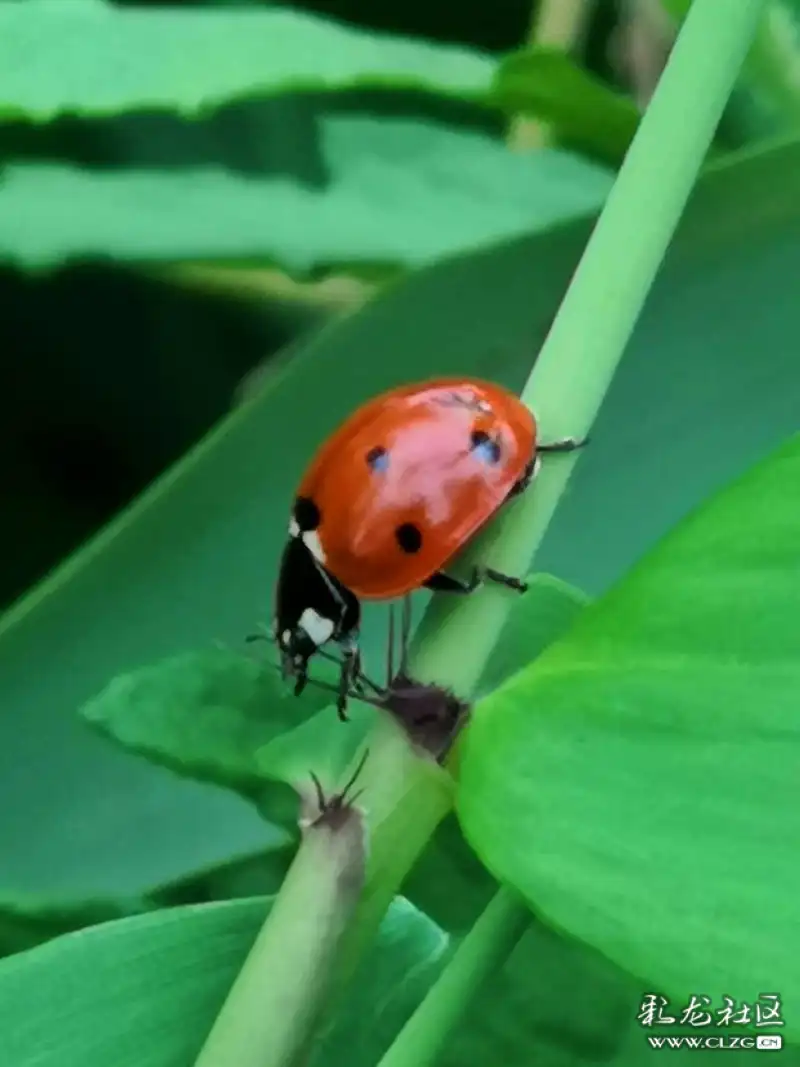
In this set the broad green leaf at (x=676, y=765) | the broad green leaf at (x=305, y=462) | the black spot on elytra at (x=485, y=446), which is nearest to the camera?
the broad green leaf at (x=676, y=765)

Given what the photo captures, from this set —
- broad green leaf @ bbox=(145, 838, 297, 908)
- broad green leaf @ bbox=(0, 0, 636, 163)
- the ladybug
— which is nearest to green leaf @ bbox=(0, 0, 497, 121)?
broad green leaf @ bbox=(0, 0, 636, 163)

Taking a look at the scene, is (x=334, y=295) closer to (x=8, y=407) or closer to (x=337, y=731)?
(x=8, y=407)

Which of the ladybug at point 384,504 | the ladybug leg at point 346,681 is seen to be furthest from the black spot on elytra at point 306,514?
the ladybug leg at point 346,681

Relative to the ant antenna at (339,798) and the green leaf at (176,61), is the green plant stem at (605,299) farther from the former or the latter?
the green leaf at (176,61)

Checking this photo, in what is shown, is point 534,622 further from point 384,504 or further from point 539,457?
point 384,504

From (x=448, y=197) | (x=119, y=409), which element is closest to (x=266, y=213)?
(x=448, y=197)

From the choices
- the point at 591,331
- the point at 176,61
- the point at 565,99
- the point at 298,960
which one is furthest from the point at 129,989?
the point at 565,99
